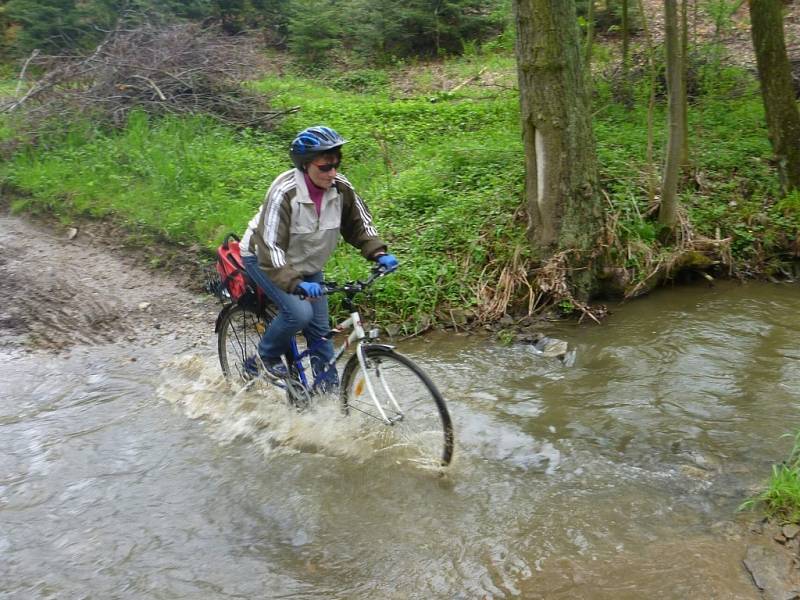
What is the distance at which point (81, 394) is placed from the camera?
6.30 metres

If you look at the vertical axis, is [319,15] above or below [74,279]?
above

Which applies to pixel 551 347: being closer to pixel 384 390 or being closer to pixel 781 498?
pixel 384 390

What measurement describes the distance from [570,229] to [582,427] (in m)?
2.82

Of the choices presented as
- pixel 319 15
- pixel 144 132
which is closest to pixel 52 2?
pixel 319 15

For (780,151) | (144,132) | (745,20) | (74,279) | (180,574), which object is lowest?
(180,574)

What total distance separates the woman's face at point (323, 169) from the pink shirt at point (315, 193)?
3 centimetres

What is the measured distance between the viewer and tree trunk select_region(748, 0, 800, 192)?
8.67 metres

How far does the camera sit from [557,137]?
7289 mm

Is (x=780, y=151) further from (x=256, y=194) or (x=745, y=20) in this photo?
(x=745, y=20)

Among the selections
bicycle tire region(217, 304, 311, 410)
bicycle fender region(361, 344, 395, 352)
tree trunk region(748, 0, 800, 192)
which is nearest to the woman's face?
bicycle fender region(361, 344, 395, 352)

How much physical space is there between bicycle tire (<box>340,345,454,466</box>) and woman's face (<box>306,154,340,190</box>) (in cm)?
117

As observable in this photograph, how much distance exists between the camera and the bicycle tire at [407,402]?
15.1 ft

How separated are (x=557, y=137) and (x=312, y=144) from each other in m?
3.61

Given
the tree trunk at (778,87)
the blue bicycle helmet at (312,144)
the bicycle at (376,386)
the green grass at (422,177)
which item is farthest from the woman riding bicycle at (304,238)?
the tree trunk at (778,87)
